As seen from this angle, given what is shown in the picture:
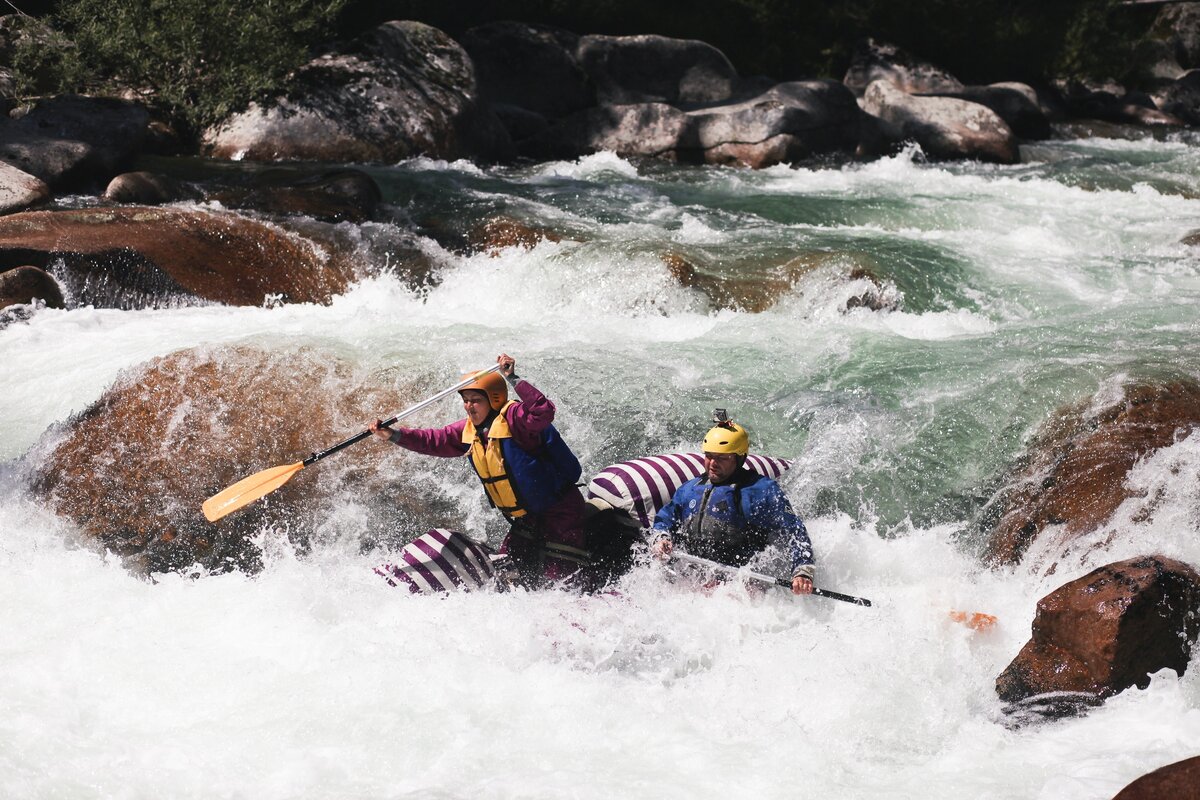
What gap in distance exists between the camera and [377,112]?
12086mm

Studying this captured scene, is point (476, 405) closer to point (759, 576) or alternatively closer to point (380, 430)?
point (380, 430)

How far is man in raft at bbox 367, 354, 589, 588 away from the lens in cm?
489

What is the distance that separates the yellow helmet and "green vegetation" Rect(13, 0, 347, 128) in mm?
8284

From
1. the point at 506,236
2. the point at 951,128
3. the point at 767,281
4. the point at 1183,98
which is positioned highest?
the point at 506,236

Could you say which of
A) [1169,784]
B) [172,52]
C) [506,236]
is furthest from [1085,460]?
[172,52]

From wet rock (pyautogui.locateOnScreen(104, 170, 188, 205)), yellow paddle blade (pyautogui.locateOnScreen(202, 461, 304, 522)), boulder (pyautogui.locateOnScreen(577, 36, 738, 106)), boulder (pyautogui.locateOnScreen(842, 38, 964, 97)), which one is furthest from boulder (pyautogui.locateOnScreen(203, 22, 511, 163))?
boulder (pyautogui.locateOnScreen(842, 38, 964, 97))

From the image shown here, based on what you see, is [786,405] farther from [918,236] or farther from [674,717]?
[918,236]

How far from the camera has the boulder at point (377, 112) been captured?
455 inches

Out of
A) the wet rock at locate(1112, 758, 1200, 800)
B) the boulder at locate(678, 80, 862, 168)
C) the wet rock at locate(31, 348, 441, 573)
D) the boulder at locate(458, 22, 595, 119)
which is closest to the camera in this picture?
the wet rock at locate(1112, 758, 1200, 800)

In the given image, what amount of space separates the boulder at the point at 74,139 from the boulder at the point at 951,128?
9.33m

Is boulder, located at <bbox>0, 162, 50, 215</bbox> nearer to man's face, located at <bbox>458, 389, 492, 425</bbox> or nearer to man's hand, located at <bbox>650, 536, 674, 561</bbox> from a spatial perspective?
man's face, located at <bbox>458, 389, 492, 425</bbox>

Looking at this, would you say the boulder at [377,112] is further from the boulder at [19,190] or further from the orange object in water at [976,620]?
the orange object in water at [976,620]

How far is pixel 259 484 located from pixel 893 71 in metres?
16.7

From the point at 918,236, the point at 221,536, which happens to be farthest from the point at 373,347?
the point at 918,236
